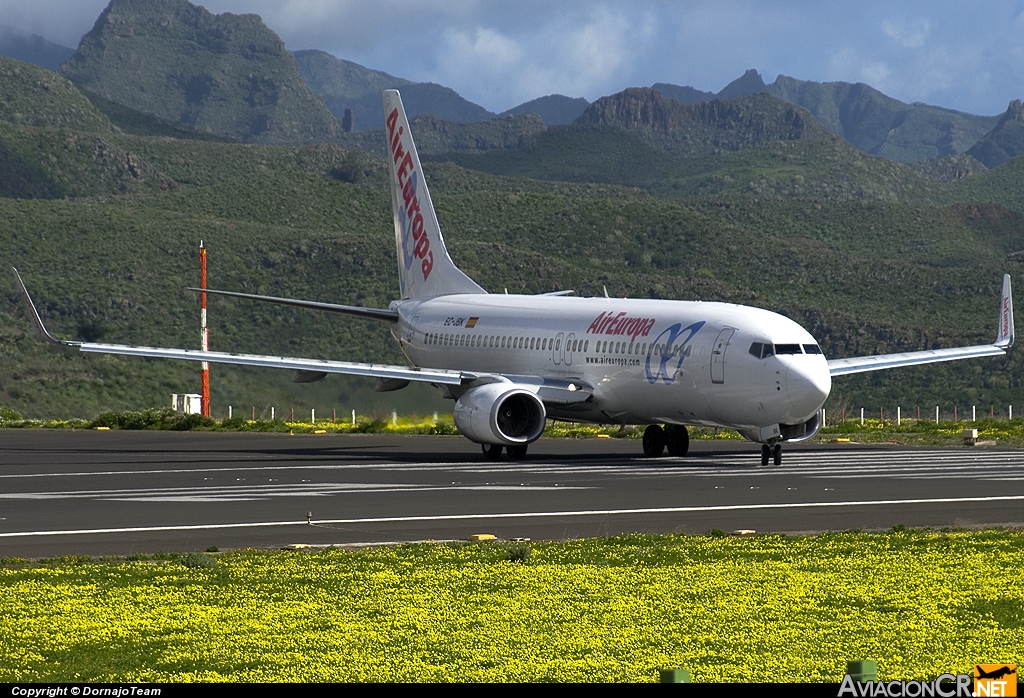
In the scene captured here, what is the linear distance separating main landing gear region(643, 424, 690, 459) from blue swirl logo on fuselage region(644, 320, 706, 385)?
2747mm

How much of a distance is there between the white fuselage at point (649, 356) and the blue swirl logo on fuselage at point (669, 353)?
3cm

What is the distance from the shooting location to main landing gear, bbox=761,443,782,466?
32406mm

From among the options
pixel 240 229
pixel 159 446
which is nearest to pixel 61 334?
pixel 240 229

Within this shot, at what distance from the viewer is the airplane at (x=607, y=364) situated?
3170 cm

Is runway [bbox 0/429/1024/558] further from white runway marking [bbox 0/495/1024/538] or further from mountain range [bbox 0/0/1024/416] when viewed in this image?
mountain range [bbox 0/0/1024/416]

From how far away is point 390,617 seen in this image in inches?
455

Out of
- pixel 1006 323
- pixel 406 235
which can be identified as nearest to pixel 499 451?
pixel 406 235

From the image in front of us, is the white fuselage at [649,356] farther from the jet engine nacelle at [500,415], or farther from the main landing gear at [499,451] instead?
the main landing gear at [499,451]

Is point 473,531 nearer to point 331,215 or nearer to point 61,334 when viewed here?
point 61,334

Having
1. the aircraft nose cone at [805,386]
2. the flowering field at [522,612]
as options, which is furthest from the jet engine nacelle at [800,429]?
the flowering field at [522,612]

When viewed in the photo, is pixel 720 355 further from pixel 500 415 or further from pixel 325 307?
pixel 325 307

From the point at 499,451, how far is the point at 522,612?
23.9 m

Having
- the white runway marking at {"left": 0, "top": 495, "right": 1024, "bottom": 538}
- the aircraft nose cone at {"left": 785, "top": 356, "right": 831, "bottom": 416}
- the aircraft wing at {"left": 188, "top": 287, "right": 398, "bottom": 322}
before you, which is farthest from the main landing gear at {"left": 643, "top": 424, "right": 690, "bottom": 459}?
the white runway marking at {"left": 0, "top": 495, "right": 1024, "bottom": 538}

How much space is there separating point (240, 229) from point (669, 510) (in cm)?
9841
